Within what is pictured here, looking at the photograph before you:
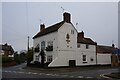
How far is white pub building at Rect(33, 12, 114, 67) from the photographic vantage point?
44062 millimetres

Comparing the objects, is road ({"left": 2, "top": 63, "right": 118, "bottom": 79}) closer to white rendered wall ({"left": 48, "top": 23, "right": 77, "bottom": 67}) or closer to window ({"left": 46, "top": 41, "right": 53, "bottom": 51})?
white rendered wall ({"left": 48, "top": 23, "right": 77, "bottom": 67})

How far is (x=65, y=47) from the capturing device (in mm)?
45094

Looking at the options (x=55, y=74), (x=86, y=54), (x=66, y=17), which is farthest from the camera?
(x=86, y=54)

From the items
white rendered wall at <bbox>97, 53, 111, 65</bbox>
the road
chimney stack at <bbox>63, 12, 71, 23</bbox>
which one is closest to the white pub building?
chimney stack at <bbox>63, 12, 71, 23</bbox>

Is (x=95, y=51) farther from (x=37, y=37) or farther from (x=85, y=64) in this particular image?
(x=37, y=37)

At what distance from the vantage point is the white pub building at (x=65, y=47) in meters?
44.1

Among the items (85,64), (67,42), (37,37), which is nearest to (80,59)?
(85,64)

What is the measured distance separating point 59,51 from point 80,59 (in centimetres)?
666

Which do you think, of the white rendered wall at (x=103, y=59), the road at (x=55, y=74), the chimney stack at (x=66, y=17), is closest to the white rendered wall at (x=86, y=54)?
the white rendered wall at (x=103, y=59)

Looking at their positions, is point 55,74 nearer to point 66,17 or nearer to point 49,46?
point 49,46

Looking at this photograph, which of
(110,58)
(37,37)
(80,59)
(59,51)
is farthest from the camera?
(110,58)

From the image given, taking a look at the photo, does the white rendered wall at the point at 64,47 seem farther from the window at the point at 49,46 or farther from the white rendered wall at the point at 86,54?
the window at the point at 49,46

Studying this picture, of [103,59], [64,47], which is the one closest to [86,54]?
[64,47]

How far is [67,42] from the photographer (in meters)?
45.7
